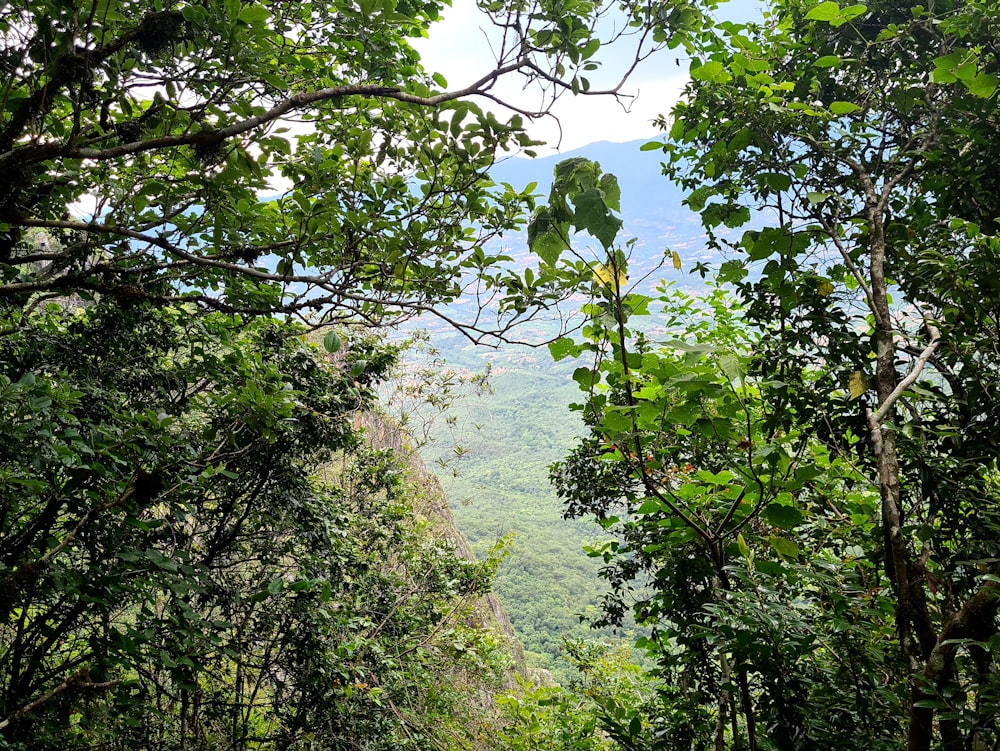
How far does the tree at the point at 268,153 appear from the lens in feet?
5.57

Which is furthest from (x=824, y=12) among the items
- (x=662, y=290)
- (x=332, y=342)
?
(x=332, y=342)

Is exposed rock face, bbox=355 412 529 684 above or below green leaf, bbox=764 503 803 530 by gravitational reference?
above

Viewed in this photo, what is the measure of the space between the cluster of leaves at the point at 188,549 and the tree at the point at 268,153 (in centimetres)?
58

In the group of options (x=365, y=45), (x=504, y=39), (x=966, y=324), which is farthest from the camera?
(x=365, y=45)

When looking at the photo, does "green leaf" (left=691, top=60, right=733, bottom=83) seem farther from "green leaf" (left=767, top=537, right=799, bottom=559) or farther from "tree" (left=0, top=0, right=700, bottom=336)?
"green leaf" (left=767, top=537, right=799, bottom=559)

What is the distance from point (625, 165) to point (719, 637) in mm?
79985

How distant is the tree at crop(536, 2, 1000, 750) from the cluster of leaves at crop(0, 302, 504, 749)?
1594mm

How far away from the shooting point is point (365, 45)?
202 cm

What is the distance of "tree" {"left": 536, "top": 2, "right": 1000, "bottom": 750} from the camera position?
150 cm

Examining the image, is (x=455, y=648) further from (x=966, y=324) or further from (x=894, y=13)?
(x=894, y=13)

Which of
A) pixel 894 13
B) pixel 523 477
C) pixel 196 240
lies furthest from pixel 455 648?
pixel 523 477

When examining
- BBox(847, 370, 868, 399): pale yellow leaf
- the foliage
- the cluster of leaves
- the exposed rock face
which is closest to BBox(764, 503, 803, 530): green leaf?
BBox(847, 370, 868, 399): pale yellow leaf

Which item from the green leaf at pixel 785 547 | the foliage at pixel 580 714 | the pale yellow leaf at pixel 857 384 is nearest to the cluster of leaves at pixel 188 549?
the foliage at pixel 580 714

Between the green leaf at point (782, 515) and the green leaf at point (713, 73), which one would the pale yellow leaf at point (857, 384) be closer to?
the green leaf at point (782, 515)
